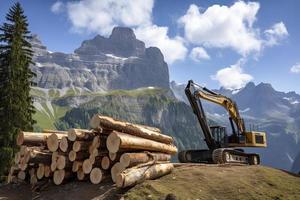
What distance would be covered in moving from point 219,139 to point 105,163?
1447 cm

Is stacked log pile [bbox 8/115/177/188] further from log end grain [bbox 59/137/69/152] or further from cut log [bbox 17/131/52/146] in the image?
cut log [bbox 17/131/52/146]

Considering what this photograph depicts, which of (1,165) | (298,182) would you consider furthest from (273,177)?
(1,165)

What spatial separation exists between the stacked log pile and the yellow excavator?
846 centimetres

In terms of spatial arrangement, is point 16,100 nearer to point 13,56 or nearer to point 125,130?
point 13,56

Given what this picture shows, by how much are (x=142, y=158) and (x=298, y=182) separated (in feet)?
29.7

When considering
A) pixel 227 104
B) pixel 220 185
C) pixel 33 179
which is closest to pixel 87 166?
pixel 33 179

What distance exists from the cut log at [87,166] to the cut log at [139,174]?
2.01 m

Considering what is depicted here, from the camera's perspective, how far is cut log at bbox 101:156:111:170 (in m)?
15.6

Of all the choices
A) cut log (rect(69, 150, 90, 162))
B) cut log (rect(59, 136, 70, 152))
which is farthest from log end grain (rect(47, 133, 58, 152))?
cut log (rect(69, 150, 90, 162))

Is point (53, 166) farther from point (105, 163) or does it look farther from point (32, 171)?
point (105, 163)

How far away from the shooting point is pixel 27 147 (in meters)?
17.7

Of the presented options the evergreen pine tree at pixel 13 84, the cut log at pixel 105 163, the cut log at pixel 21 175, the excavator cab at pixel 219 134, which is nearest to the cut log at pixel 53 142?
the cut log at pixel 21 175

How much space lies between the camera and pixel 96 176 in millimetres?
15523

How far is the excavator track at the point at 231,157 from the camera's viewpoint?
2508cm
